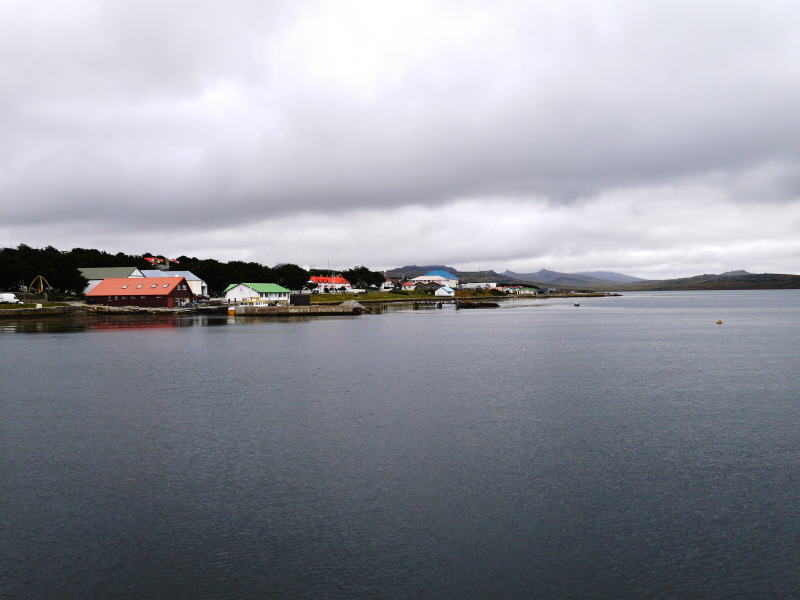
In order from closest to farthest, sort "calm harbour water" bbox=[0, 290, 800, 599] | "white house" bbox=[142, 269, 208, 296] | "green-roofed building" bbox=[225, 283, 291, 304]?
"calm harbour water" bbox=[0, 290, 800, 599], "green-roofed building" bbox=[225, 283, 291, 304], "white house" bbox=[142, 269, 208, 296]

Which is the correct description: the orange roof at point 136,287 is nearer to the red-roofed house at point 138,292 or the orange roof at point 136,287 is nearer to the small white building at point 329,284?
the red-roofed house at point 138,292

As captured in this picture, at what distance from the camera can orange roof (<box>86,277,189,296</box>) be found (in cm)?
9625

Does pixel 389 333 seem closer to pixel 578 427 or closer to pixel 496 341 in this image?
pixel 496 341

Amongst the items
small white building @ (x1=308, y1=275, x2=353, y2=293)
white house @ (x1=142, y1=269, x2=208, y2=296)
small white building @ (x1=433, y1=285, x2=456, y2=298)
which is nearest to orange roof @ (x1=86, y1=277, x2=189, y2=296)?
white house @ (x1=142, y1=269, x2=208, y2=296)

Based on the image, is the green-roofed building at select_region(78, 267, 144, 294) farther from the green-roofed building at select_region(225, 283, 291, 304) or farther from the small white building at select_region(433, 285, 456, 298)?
the small white building at select_region(433, 285, 456, 298)

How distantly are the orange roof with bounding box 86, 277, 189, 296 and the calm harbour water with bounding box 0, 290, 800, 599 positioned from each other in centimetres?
Result: 7066

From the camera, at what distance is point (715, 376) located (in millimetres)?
28797

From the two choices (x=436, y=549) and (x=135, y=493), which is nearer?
(x=436, y=549)

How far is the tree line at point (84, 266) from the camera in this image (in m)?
94.4

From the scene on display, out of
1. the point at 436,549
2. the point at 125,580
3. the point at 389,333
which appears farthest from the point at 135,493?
the point at 389,333

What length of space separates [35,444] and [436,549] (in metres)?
13.0

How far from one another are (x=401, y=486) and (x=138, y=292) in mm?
94379

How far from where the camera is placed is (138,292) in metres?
96.4

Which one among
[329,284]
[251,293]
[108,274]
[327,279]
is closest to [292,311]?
[251,293]
